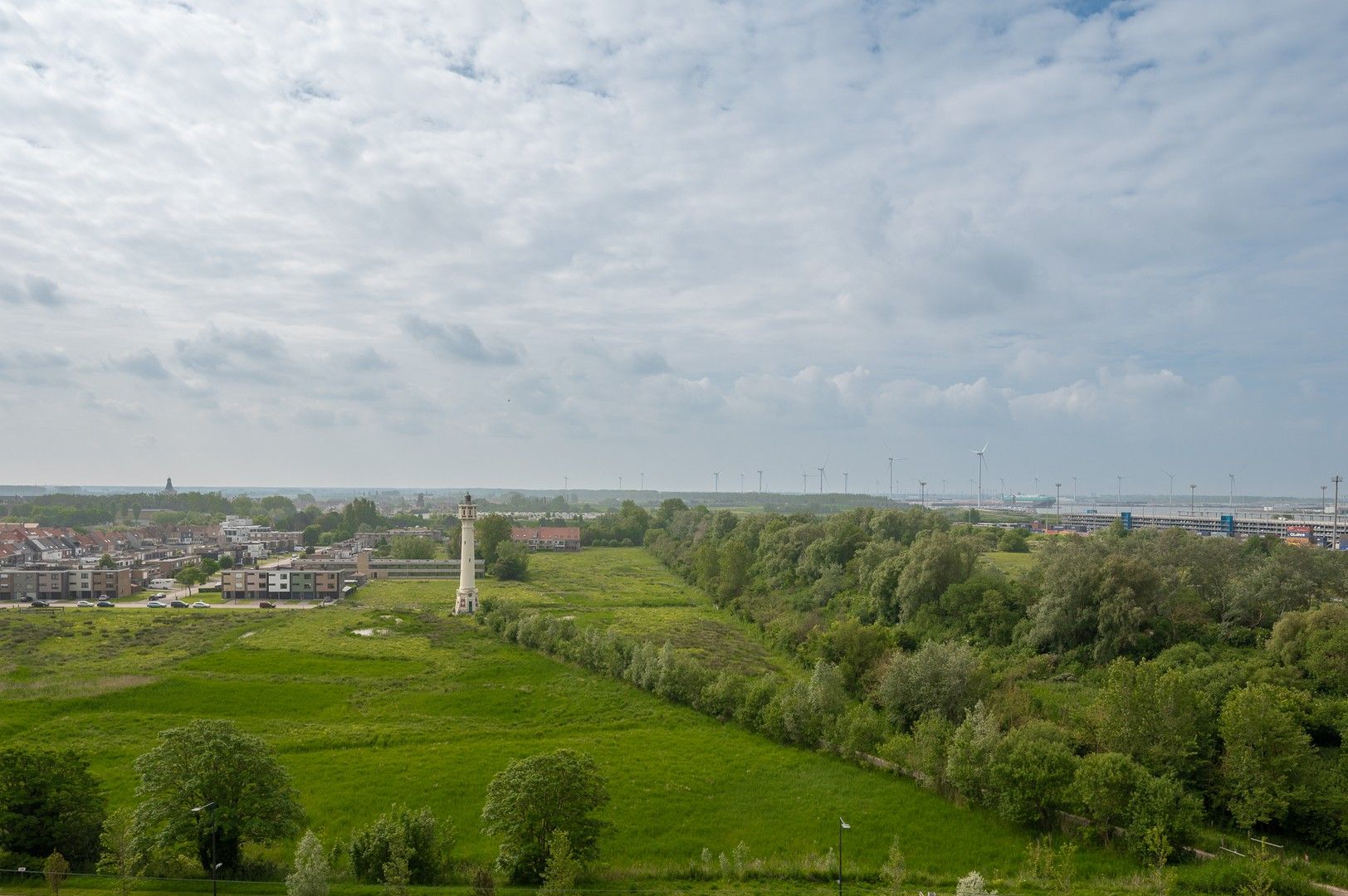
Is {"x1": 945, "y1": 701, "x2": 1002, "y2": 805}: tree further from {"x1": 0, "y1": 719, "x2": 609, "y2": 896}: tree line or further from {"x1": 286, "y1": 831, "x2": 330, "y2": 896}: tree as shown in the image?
{"x1": 286, "y1": 831, "x2": 330, "y2": 896}: tree

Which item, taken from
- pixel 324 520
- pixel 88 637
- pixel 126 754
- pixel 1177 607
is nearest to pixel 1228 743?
pixel 1177 607

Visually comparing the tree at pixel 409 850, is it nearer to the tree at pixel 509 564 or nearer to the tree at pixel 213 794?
the tree at pixel 213 794

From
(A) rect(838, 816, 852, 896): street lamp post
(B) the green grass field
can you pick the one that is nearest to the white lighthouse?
(B) the green grass field

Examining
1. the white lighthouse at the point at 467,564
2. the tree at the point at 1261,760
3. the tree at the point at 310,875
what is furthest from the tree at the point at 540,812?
the white lighthouse at the point at 467,564

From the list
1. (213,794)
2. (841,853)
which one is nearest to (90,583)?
(213,794)

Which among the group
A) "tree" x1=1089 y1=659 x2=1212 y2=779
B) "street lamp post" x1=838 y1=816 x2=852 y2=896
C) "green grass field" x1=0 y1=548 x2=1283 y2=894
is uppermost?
"tree" x1=1089 y1=659 x2=1212 y2=779

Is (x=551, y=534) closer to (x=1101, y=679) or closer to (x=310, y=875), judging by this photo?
(x=1101, y=679)

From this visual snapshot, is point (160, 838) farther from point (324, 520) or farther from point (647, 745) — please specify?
point (324, 520)
